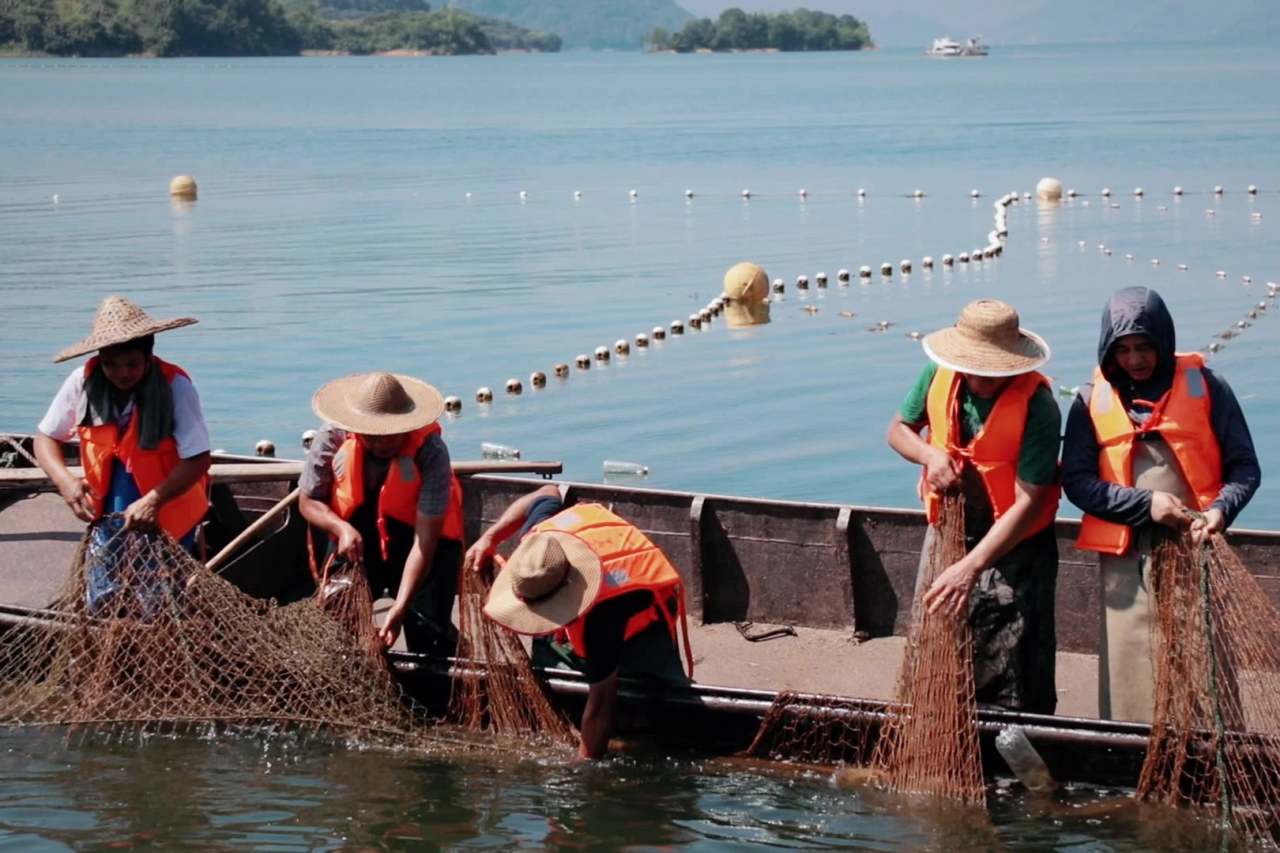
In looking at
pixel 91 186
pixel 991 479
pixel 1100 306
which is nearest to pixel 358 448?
pixel 991 479

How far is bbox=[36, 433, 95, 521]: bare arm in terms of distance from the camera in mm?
7039

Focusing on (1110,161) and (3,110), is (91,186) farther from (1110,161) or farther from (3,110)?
(3,110)

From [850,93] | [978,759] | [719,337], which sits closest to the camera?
[978,759]

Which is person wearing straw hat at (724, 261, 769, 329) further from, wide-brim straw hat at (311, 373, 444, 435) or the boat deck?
wide-brim straw hat at (311, 373, 444, 435)

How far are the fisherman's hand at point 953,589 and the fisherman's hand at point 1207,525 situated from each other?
29.6 inches

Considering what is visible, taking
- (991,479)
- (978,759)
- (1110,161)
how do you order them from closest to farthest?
1. (991,479)
2. (978,759)
3. (1110,161)

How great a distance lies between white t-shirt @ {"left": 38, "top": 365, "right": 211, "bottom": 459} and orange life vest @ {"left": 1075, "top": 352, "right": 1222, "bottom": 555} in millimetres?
3500

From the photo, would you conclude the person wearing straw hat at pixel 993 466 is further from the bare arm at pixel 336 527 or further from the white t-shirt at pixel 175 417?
the white t-shirt at pixel 175 417

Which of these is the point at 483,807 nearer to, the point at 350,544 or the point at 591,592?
the point at 350,544

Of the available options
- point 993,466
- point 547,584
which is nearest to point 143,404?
point 547,584

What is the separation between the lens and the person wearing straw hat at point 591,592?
6246mm

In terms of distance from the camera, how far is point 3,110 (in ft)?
240

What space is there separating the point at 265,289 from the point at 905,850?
66.8ft

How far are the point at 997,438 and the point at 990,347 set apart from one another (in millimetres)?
324
